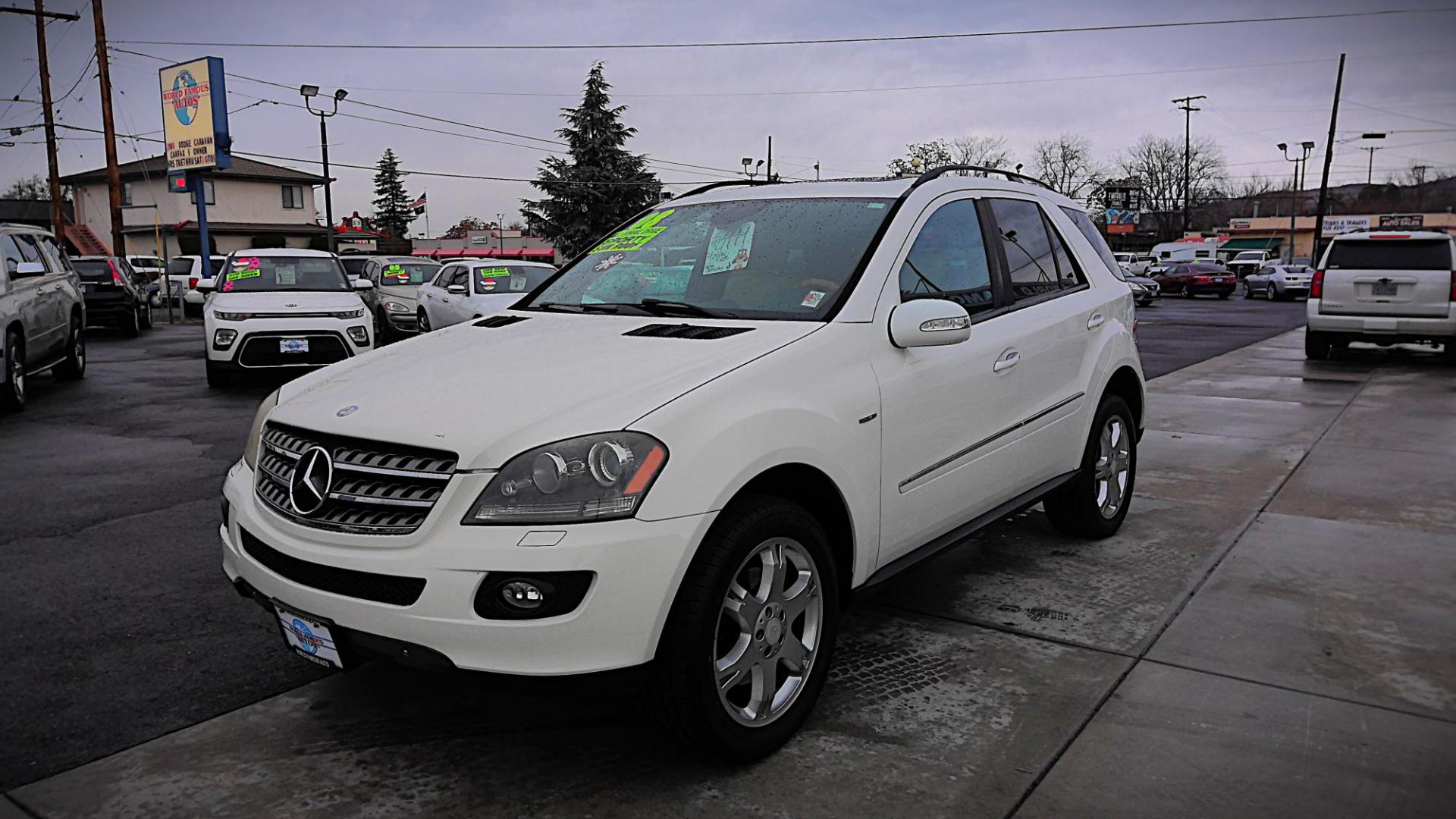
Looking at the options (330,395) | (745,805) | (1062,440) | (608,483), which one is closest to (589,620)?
(608,483)

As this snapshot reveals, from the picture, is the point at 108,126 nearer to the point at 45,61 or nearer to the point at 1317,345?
the point at 45,61

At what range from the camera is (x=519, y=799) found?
9.37 feet

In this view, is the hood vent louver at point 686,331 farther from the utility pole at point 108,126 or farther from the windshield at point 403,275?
the utility pole at point 108,126

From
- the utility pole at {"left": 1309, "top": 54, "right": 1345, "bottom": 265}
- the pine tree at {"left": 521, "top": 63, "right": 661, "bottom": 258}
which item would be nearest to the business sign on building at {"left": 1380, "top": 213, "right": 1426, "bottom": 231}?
the utility pole at {"left": 1309, "top": 54, "right": 1345, "bottom": 265}

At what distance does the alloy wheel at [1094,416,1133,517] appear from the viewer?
17.3 feet

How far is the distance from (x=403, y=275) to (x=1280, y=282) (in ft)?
104

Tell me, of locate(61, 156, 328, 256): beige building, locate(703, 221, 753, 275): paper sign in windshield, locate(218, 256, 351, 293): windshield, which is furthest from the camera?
locate(61, 156, 328, 256): beige building

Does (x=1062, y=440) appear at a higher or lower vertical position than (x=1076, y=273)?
lower

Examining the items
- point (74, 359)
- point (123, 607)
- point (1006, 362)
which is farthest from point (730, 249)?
point (74, 359)

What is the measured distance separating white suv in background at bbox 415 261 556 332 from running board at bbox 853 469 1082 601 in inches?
467

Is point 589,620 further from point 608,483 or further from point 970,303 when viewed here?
point 970,303

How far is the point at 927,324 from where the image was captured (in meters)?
3.43

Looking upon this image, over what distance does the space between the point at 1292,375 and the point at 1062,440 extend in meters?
10.1

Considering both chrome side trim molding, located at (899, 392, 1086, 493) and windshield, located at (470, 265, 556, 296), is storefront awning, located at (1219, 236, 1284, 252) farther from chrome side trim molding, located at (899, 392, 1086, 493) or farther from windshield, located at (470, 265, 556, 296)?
chrome side trim molding, located at (899, 392, 1086, 493)
